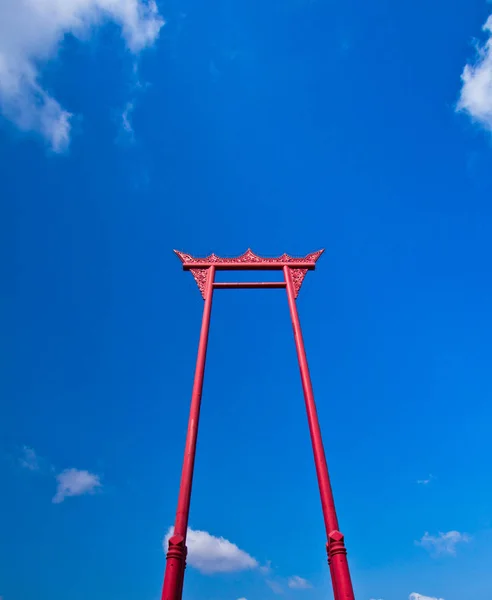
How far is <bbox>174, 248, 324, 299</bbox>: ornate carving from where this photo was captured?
9.04 m

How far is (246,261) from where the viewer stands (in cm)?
939

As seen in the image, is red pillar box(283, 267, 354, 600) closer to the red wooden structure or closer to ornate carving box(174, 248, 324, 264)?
the red wooden structure

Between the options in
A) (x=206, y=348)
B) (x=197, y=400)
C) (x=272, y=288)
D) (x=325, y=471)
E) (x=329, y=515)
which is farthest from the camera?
(x=272, y=288)

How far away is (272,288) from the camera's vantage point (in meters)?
9.14

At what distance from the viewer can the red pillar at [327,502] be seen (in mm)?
4812

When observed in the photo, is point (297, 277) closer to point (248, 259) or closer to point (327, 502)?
point (248, 259)

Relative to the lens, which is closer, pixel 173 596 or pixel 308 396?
pixel 173 596

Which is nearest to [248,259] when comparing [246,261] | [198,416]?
[246,261]

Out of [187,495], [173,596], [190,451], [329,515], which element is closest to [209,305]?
[190,451]

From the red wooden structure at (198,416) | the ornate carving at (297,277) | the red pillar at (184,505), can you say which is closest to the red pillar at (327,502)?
the red wooden structure at (198,416)

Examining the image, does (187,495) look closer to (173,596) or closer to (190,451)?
(190,451)

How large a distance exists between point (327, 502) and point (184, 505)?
1800 millimetres

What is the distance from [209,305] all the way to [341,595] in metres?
5.14

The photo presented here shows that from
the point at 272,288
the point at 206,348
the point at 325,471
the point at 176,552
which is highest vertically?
the point at 272,288
